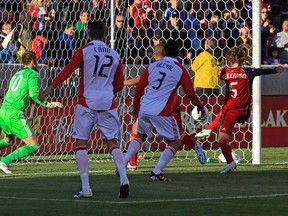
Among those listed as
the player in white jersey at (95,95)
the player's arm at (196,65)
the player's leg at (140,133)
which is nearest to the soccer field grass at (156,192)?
the player's leg at (140,133)

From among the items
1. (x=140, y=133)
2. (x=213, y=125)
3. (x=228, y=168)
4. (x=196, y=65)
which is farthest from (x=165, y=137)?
(x=196, y=65)

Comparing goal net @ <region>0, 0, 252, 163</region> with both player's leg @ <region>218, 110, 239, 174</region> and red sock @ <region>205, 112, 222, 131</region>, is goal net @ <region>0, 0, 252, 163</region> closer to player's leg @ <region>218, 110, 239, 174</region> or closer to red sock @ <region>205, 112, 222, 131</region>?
red sock @ <region>205, 112, 222, 131</region>

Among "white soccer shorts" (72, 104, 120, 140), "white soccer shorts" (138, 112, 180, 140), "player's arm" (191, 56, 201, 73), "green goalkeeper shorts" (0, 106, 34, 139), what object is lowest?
"green goalkeeper shorts" (0, 106, 34, 139)

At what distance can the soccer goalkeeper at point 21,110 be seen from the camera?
1541cm

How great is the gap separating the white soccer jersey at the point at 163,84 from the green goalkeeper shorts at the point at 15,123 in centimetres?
308

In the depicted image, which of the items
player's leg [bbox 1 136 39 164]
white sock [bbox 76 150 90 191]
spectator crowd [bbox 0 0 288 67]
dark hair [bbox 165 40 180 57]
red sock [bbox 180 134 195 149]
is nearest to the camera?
white sock [bbox 76 150 90 191]

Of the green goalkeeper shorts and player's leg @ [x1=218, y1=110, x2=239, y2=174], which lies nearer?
player's leg @ [x1=218, y1=110, x2=239, y2=174]

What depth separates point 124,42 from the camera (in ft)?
65.6

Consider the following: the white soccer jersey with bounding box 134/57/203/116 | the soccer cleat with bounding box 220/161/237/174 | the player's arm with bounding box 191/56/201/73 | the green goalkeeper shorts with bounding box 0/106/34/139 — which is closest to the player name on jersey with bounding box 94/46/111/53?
the white soccer jersey with bounding box 134/57/203/116

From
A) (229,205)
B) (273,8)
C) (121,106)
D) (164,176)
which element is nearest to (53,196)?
(229,205)

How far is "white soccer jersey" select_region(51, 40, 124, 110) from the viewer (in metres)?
10.8

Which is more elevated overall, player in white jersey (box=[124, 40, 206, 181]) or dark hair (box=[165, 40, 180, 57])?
dark hair (box=[165, 40, 180, 57])

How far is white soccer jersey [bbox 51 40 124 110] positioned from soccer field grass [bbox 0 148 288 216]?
993mm

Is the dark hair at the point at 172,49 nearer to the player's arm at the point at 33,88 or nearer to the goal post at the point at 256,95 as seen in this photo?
the player's arm at the point at 33,88
